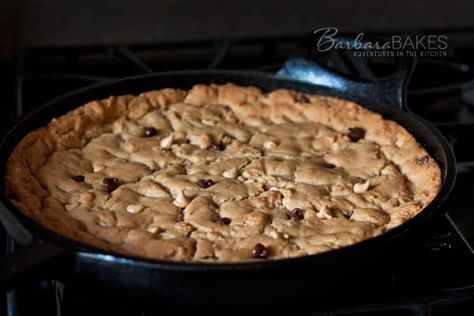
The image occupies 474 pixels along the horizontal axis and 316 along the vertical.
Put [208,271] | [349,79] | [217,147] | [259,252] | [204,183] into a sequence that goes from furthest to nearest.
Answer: [349,79] → [217,147] → [204,183] → [259,252] → [208,271]

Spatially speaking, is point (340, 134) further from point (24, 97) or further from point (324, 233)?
point (24, 97)

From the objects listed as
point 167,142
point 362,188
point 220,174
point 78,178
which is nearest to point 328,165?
point 362,188

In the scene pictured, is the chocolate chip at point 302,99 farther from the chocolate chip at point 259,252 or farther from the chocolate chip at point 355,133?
the chocolate chip at point 259,252

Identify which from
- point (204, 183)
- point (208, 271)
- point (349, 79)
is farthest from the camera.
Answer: point (349, 79)

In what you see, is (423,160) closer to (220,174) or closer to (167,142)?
(220,174)

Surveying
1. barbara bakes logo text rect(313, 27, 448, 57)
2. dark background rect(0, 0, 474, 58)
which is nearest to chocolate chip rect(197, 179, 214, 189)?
barbara bakes logo text rect(313, 27, 448, 57)

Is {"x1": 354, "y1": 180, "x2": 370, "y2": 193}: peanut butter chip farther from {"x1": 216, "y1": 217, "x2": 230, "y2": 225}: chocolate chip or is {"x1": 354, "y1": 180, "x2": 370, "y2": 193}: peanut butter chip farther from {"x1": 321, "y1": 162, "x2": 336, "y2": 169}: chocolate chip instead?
{"x1": 216, "y1": 217, "x2": 230, "y2": 225}: chocolate chip

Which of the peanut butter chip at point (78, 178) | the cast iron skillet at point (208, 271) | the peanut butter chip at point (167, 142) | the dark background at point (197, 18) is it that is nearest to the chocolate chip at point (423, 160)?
the cast iron skillet at point (208, 271)
